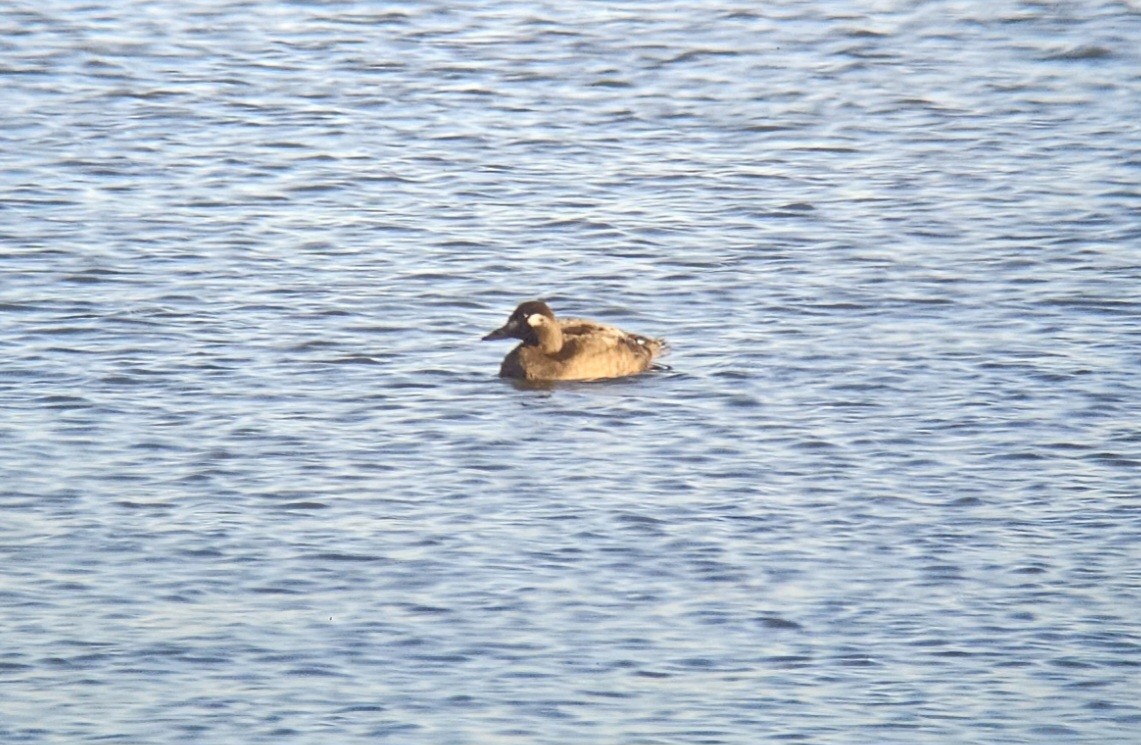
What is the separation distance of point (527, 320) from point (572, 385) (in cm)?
60

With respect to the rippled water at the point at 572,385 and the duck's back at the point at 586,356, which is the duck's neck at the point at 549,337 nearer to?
the duck's back at the point at 586,356

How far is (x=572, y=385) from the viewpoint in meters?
14.8

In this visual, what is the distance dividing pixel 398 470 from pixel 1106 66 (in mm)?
12075

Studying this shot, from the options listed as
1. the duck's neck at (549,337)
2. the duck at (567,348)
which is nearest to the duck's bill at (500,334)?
the duck at (567,348)

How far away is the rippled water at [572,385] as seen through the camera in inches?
369

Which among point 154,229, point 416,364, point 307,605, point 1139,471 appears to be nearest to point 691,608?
point 307,605

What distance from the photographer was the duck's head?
1444cm

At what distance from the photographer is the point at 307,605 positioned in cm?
1008

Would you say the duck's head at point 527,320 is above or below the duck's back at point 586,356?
above

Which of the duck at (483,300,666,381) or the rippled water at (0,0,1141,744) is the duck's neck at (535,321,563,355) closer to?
the duck at (483,300,666,381)

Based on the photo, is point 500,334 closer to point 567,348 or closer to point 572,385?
point 567,348

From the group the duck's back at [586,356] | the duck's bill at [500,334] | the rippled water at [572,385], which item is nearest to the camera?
the rippled water at [572,385]

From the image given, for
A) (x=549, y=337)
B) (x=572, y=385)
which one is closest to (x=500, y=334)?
(x=549, y=337)

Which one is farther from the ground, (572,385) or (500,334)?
(500,334)
